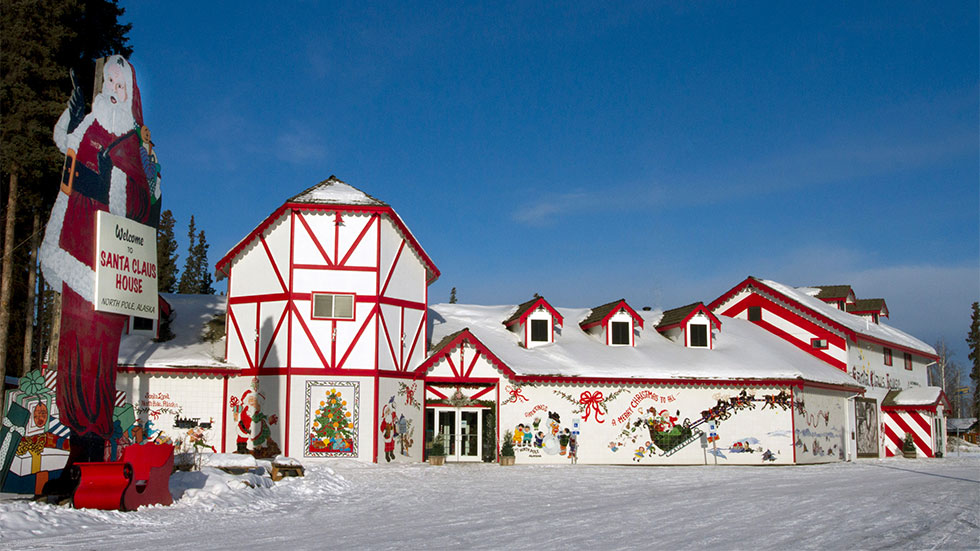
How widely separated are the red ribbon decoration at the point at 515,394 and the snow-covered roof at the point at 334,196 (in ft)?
27.0

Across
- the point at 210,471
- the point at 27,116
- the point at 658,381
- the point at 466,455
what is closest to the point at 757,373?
the point at 658,381

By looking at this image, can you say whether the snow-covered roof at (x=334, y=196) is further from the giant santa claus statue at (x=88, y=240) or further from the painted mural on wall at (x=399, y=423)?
the giant santa claus statue at (x=88, y=240)

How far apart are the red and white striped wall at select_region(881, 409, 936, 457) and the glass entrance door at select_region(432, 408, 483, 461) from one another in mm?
21841

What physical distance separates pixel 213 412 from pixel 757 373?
20234 mm

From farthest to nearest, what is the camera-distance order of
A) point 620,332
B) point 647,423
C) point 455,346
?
point 620,332 < point 647,423 < point 455,346

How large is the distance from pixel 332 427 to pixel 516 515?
14013mm

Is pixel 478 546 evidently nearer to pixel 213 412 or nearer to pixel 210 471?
pixel 210 471

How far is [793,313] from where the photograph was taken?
138ft

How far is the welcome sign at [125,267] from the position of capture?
16297mm

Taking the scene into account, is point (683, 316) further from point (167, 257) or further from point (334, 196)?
point (167, 257)

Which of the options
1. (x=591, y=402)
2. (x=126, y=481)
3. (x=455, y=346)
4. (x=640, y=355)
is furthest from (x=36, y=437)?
(x=640, y=355)

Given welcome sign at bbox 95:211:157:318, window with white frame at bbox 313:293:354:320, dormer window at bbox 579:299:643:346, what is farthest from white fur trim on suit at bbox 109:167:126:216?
dormer window at bbox 579:299:643:346

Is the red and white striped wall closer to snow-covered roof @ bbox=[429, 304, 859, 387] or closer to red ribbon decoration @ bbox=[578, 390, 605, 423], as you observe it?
snow-covered roof @ bbox=[429, 304, 859, 387]

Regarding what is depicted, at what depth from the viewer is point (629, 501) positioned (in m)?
19.0
